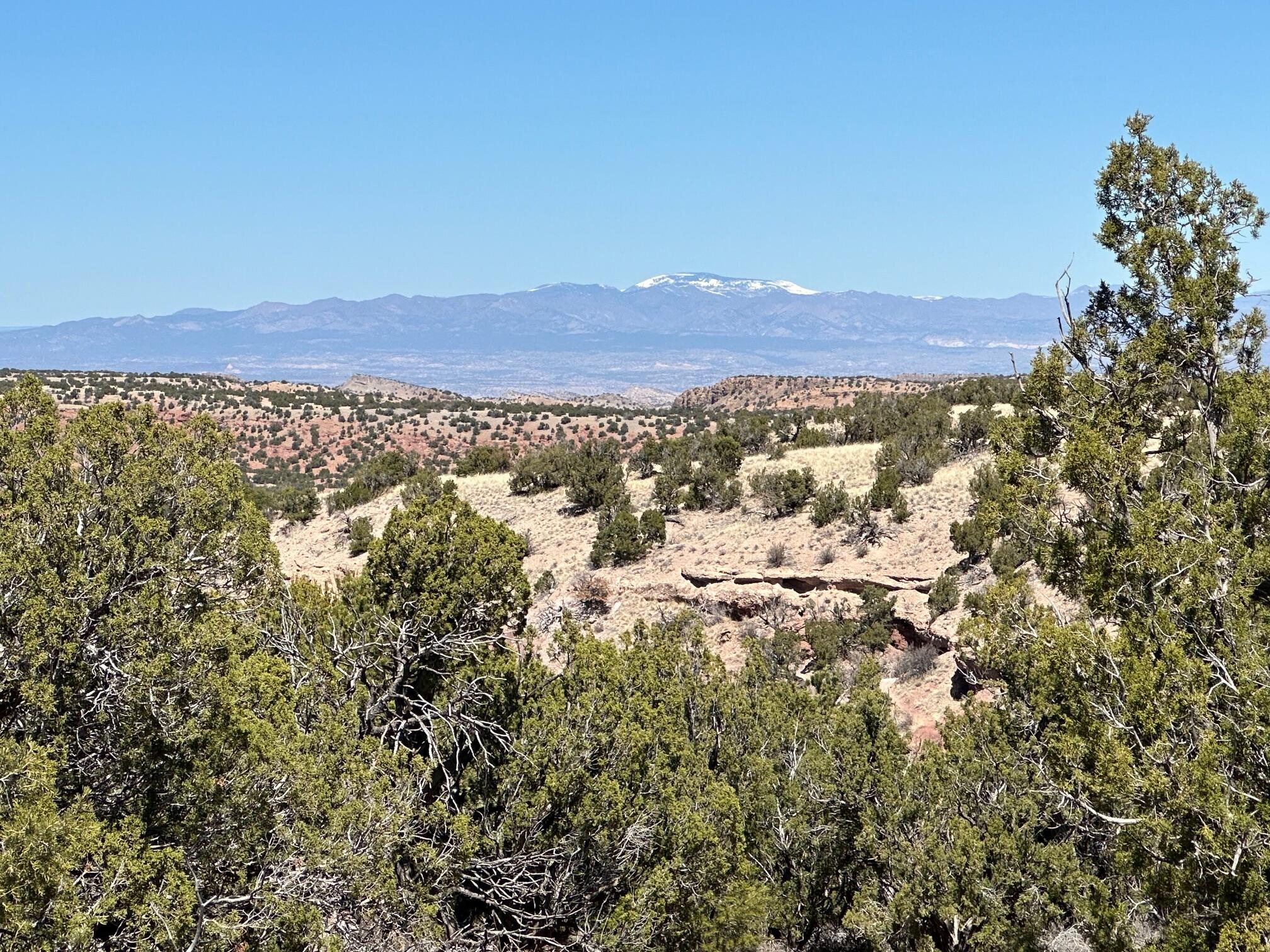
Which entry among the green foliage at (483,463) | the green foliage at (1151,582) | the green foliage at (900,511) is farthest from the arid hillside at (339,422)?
the green foliage at (1151,582)

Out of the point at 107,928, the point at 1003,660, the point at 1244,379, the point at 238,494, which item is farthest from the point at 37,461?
the point at 1244,379

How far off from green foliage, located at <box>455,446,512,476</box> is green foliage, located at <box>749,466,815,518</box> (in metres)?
13.9

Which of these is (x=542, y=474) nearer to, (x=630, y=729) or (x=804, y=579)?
(x=804, y=579)

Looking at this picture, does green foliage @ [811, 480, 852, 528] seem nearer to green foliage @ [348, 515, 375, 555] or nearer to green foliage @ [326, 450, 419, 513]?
green foliage @ [348, 515, 375, 555]

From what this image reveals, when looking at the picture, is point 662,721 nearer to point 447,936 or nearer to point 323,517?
point 447,936

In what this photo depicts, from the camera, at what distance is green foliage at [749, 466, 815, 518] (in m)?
30.0

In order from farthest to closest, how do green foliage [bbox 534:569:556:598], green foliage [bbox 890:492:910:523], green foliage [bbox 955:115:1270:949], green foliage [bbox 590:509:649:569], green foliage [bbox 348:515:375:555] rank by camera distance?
green foliage [bbox 348:515:375:555], green foliage [bbox 590:509:649:569], green foliage [bbox 534:569:556:598], green foliage [bbox 890:492:910:523], green foliage [bbox 955:115:1270:949]

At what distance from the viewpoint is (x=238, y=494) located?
30.1 feet

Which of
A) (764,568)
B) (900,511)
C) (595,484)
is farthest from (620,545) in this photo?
(900,511)

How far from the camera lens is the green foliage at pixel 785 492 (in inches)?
1180

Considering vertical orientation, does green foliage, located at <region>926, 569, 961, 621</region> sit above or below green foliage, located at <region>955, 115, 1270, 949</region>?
below

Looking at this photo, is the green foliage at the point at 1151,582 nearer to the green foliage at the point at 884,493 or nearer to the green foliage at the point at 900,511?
the green foliage at the point at 900,511

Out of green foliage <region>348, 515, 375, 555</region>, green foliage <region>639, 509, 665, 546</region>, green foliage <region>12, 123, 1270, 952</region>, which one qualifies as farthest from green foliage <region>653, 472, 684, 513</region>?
green foliage <region>12, 123, 1270, 952</region>

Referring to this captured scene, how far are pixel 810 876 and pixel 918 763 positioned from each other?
184cm
